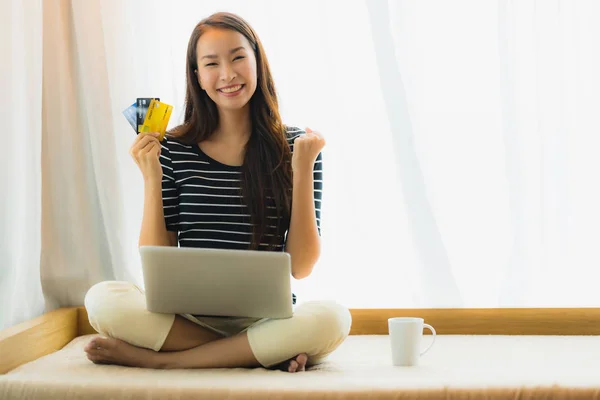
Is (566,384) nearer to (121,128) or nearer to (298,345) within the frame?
(298,345)

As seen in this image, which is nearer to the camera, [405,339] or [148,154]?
[405,339]

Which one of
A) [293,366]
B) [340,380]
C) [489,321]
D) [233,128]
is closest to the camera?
[340,380]

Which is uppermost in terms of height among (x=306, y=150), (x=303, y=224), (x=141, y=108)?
(x=141, y=108)

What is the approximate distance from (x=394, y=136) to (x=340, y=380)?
2.93 ft

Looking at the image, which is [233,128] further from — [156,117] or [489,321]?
[489,321]

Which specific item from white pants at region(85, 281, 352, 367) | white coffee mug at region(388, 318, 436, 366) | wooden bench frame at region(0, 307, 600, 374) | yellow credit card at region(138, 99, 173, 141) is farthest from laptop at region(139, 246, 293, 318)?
wooden bench frame at region(0, 307, 600, 374)

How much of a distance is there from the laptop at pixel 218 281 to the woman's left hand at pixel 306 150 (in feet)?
1.00

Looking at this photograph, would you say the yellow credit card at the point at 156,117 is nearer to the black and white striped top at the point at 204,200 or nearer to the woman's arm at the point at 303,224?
the black and white striped top at the point at 204,200

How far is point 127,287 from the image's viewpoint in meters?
1.71

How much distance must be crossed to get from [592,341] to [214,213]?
967 millimetres

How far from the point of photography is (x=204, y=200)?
1820mm

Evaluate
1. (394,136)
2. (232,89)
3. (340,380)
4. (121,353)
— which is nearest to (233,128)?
(232,89)

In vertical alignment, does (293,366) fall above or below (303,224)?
below

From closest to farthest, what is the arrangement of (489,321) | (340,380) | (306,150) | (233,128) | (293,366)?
1. (340,380)
2. (293,366)
3. (306,150)
4. (233,128)
5. (489,321)
